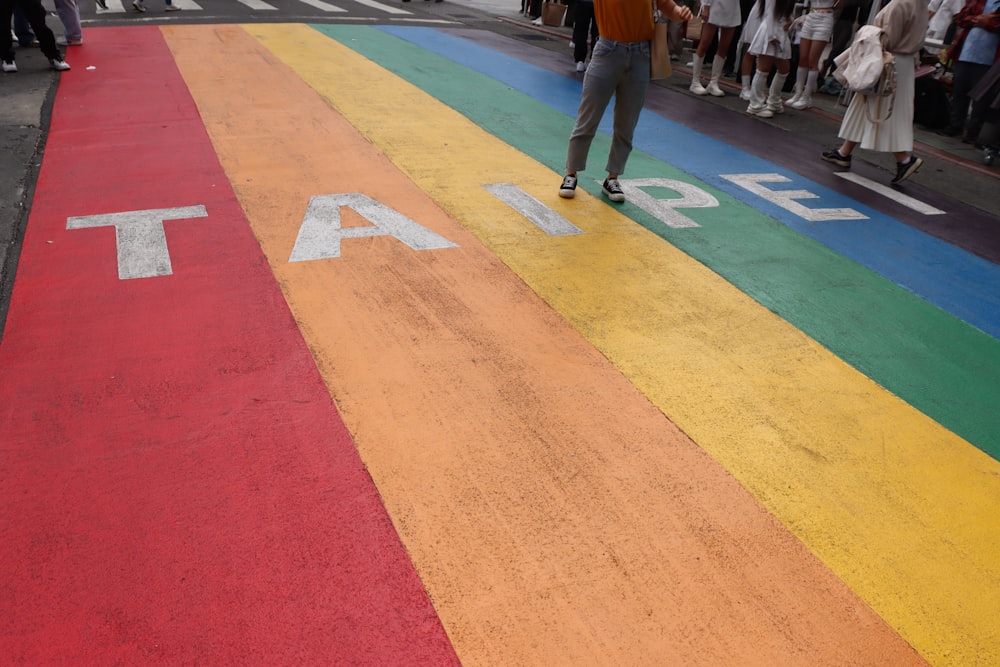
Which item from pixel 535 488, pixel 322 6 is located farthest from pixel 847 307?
pixel 322 6

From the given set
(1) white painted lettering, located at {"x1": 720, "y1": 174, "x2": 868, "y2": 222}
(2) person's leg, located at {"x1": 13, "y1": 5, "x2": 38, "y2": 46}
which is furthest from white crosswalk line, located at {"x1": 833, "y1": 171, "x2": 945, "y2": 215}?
(2) person's leg, located at {"x1": 13, "y1": 5, "x2": 38, "y2": 46}

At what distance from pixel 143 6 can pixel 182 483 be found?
47.4ft

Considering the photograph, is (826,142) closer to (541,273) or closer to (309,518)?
(541,273)

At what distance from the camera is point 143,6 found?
14898 millimetres

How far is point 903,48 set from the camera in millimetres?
7715

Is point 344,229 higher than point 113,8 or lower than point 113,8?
higher

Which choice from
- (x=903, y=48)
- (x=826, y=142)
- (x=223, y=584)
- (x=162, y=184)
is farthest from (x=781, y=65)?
(x=223, y=584)

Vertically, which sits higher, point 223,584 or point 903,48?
point 903,48

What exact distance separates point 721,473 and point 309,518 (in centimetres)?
192

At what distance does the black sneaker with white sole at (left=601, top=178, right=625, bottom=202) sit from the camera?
7.01m

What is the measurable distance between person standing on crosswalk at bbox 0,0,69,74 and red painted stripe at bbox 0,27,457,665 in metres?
5.72

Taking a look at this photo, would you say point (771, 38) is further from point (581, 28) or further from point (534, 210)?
point (534, 210)

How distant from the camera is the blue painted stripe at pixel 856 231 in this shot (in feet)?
19.5

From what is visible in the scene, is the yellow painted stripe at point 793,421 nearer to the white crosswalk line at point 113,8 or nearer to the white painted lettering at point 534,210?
the white painted lettering at point 534,210
